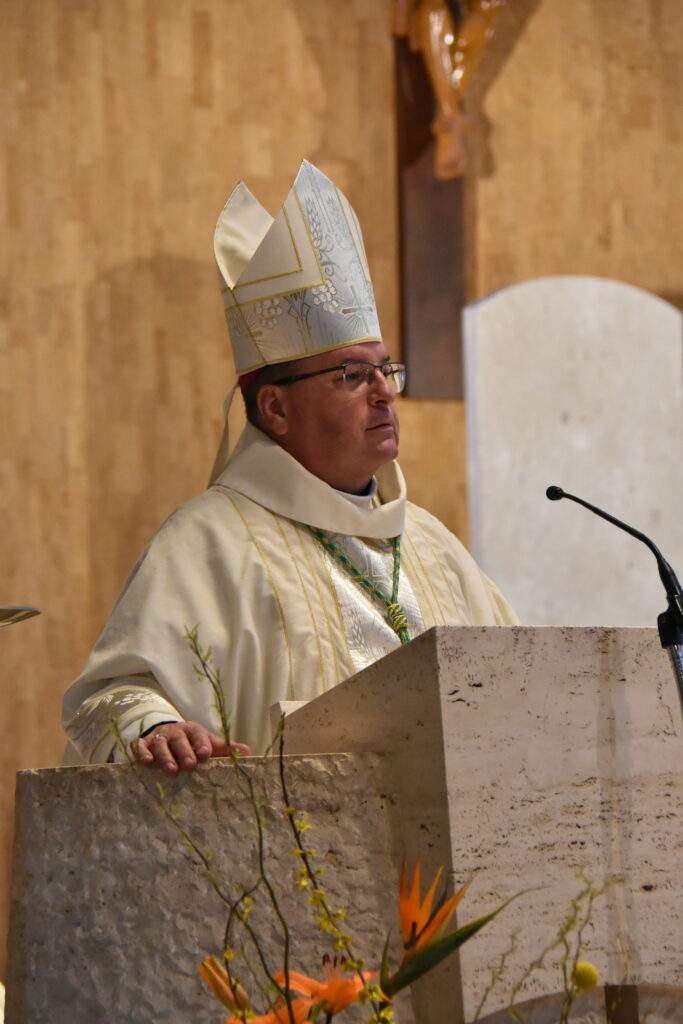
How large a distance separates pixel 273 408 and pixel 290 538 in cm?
33

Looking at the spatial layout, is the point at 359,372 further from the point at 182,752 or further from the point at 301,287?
the point at 182,752

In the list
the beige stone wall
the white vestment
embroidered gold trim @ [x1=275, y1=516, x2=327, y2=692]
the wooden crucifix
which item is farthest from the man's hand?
the wooden crucifix

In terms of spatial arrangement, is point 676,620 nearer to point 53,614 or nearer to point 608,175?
point 53,614

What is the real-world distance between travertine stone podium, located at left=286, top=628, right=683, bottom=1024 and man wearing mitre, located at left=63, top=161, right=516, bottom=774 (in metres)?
0.70

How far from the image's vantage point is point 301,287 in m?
3.30

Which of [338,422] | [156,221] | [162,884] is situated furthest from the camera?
[156,221]

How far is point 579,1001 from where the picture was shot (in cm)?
189

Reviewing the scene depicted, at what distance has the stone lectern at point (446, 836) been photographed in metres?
1.88

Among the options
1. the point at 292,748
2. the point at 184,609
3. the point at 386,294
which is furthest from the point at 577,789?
the point at 386,294

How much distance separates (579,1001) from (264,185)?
10.3 feet

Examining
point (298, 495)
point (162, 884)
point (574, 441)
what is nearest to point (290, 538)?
point (298, 495)

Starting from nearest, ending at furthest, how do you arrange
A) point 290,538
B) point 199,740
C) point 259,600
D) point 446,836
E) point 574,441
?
point 446,836
point 199,740
point 259,600
point 290,538
point 574,441

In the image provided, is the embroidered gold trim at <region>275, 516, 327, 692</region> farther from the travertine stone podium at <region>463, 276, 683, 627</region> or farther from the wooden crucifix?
the wooden crucifix

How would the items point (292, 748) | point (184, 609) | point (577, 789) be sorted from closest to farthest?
point (577, 789) < point (292, 748) < point (184, 609)
